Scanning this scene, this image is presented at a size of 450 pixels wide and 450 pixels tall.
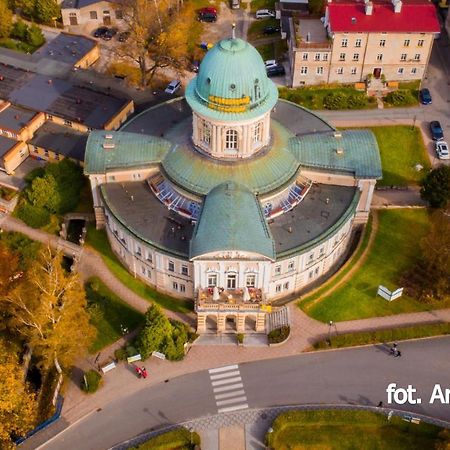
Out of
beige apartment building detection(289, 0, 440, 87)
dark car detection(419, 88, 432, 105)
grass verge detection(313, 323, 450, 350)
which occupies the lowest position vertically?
grass verge detection(313, 323, 450, 350)

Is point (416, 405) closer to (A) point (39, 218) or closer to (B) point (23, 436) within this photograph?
(B) point (23, 436)

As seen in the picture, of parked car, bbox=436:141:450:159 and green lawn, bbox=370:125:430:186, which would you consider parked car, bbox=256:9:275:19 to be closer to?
green lawn, bbox=370:125:430:186

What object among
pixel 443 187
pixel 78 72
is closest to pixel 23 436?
pixel 443 187

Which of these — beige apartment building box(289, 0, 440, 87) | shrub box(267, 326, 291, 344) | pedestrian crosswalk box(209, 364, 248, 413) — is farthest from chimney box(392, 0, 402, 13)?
pedestrian crosswalk box(209, 364, 248, 413)

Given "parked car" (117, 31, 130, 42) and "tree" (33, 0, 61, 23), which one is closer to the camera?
"parked car" (117, 31, 130, 42)

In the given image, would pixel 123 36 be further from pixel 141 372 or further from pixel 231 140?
pixel 141 372

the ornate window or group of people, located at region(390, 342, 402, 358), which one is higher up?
the ornate window

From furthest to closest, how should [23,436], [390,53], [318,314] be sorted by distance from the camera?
[390,53]
[318,314]
[23,436]

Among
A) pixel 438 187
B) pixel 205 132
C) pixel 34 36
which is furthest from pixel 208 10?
pixel 438 187
